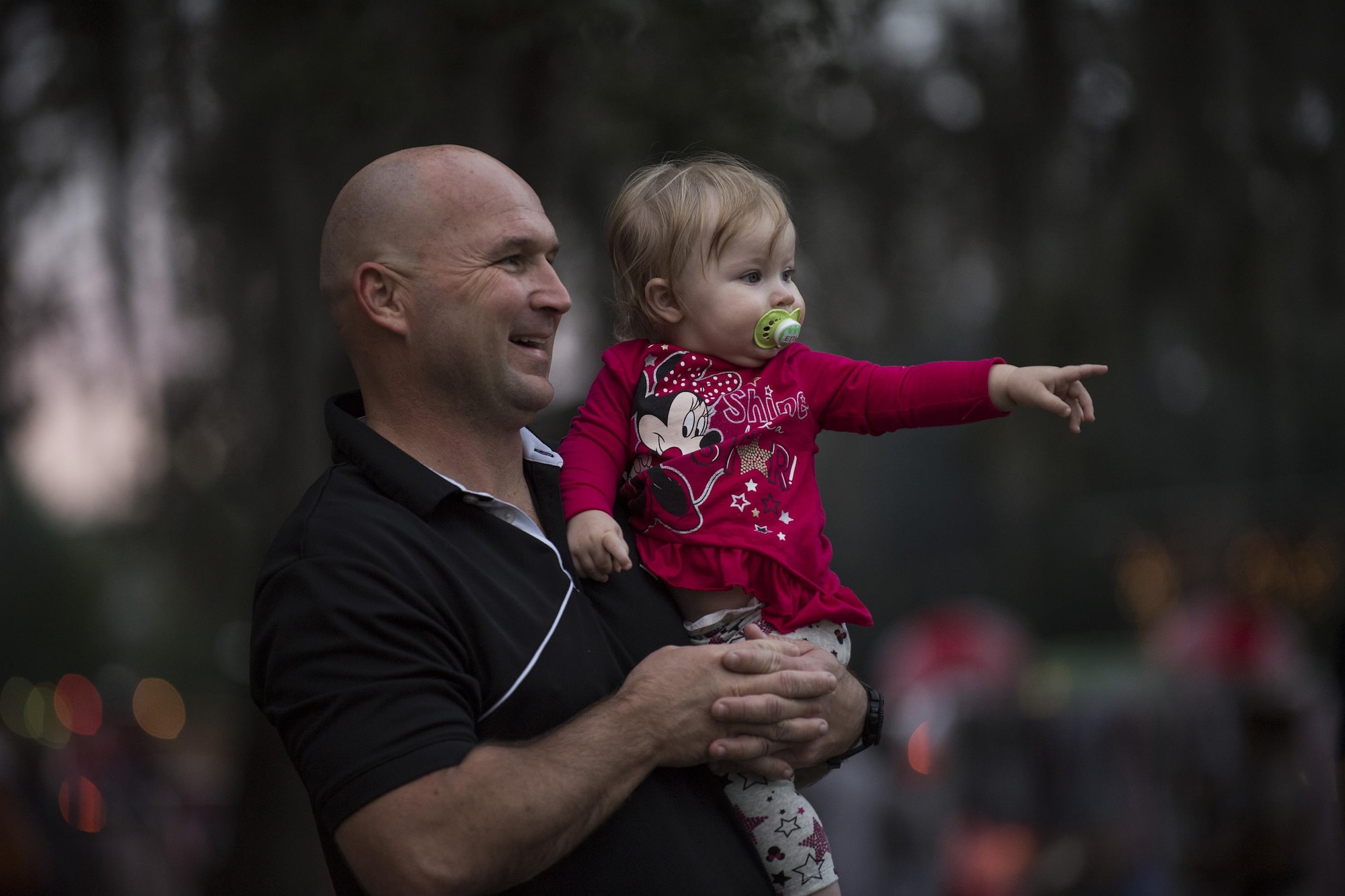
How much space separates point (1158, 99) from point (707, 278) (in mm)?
4398

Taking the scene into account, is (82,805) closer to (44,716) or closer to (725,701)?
(44,716)

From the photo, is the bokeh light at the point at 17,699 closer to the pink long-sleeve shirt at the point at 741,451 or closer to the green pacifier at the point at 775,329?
the pink long-sleeve shirt at the point at 741,451

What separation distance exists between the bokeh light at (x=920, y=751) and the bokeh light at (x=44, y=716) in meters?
11.7

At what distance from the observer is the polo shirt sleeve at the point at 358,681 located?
164 centimetres

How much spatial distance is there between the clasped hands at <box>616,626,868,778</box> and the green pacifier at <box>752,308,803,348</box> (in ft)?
1.58

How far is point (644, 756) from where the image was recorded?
1817mm

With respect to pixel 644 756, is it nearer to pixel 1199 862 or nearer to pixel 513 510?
pixel 513 510

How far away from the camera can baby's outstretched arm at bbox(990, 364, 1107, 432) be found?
200 centimetres

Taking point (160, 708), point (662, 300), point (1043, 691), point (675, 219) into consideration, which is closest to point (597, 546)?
point (662, 300)

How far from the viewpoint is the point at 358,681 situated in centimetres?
167

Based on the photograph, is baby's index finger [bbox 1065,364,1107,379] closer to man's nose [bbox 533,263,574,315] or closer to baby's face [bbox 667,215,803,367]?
baby's face [bbox 667,215,803,367]

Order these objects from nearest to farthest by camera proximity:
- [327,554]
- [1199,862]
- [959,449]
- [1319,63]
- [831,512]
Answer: [327,554], [1319,63], [1199,862], [959,449], [831,512]

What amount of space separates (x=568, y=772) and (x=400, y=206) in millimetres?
972

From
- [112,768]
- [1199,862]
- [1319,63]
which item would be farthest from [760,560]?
[112,768]
